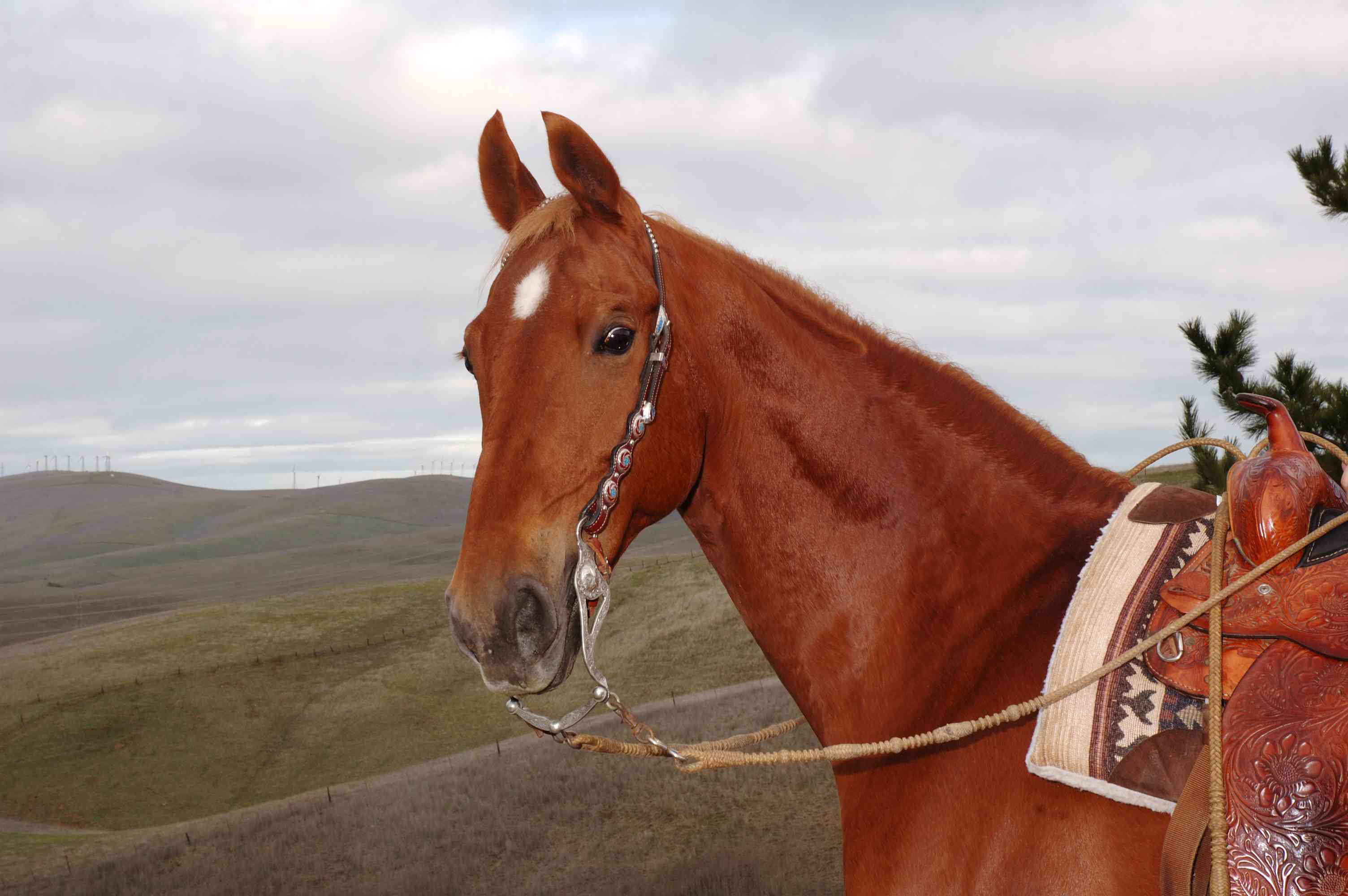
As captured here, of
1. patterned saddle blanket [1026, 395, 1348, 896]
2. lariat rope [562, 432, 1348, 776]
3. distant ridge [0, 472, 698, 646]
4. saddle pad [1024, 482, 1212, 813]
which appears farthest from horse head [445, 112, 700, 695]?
distant ridge [0, 472, 698, 646]

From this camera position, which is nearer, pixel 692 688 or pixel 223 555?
pixel 692 688

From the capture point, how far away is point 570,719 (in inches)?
109

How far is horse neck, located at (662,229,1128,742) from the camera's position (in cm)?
272

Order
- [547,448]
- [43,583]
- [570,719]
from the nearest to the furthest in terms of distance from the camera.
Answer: [547,448]
[570,719]
[43,583]

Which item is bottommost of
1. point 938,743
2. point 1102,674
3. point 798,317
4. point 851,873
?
point 851,873

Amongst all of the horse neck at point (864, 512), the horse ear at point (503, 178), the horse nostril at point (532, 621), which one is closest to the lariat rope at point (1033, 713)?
the horse neck at point (864, 512)

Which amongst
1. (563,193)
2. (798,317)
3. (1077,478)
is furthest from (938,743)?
(563,193)

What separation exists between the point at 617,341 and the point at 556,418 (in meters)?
0.31

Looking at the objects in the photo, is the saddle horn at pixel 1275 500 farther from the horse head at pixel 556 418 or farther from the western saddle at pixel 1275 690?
the horse head at pixel 556 418

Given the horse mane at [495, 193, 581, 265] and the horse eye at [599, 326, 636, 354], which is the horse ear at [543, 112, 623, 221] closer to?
the horse mane at [495, 193, 581, 265]

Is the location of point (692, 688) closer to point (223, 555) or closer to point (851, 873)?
point (851, 873)

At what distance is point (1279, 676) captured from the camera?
7.27ft

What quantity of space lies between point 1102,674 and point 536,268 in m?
2.07

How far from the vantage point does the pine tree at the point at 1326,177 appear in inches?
438
